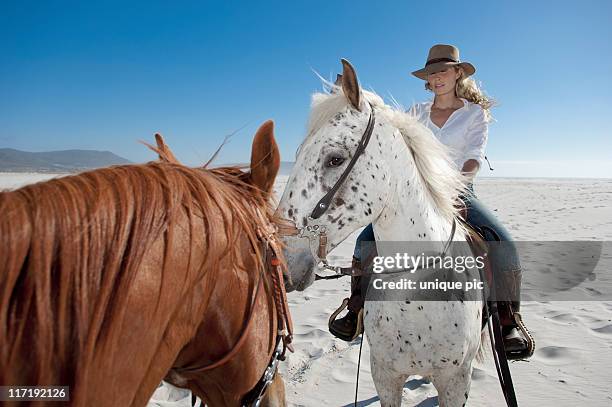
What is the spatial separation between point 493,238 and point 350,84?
4.67 feet

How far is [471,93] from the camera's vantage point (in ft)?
8.23

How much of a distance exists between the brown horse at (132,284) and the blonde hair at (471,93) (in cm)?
221

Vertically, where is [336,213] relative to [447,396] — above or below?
above

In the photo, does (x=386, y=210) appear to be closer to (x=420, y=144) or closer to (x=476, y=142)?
(x=420, y=144)

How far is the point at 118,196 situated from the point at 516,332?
239cm

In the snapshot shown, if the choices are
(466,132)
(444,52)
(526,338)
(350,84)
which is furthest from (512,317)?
(444,52)

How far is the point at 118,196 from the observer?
0.67m

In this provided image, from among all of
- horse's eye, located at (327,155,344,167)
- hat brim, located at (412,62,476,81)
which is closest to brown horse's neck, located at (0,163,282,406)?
horse's eye, located at (327,155,344,167)

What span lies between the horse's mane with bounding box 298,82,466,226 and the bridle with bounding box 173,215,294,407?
86 cm

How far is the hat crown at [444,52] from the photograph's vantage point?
8.14ft

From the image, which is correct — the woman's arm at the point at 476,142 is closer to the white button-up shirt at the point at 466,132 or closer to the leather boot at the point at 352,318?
the white button-up shirt at the point at 466,132

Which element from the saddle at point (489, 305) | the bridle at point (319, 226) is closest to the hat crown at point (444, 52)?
the saddle at point (489, 305)

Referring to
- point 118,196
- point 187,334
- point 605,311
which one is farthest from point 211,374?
point 605,311

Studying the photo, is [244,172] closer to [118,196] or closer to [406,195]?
[118,196]
